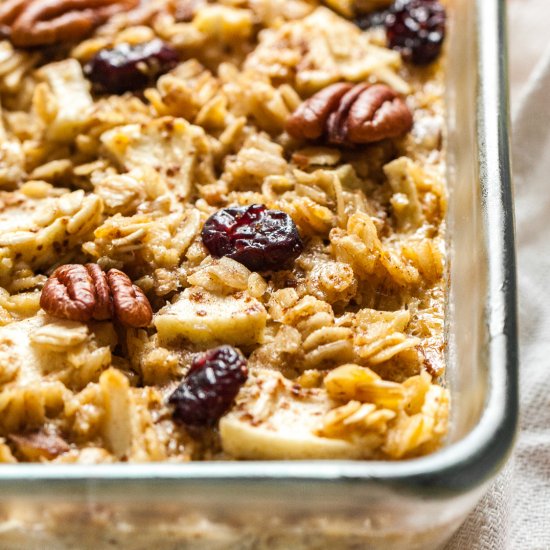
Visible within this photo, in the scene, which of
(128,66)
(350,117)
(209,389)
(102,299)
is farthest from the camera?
(128,66)

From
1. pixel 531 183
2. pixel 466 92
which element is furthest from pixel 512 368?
pixel 531 183

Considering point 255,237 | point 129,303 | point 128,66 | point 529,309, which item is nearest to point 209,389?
point 129,303

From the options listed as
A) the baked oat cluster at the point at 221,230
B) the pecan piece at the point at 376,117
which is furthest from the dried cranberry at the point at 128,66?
the pecan piece at the point at 376,117

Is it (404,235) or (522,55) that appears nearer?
(404,235)

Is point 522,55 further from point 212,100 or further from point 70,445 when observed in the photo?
point 70,445

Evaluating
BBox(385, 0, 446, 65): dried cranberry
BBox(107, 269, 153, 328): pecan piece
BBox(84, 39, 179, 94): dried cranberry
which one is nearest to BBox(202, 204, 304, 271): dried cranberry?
BBox(107, 269, 153, 328): pecan piece

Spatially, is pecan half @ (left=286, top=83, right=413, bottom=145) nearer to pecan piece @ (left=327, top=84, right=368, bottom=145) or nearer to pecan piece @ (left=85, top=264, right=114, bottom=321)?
pecan piece @ (left=327, top=84, right=368, bottom=145)

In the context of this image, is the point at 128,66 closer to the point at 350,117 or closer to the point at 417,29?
the point at 350,117
